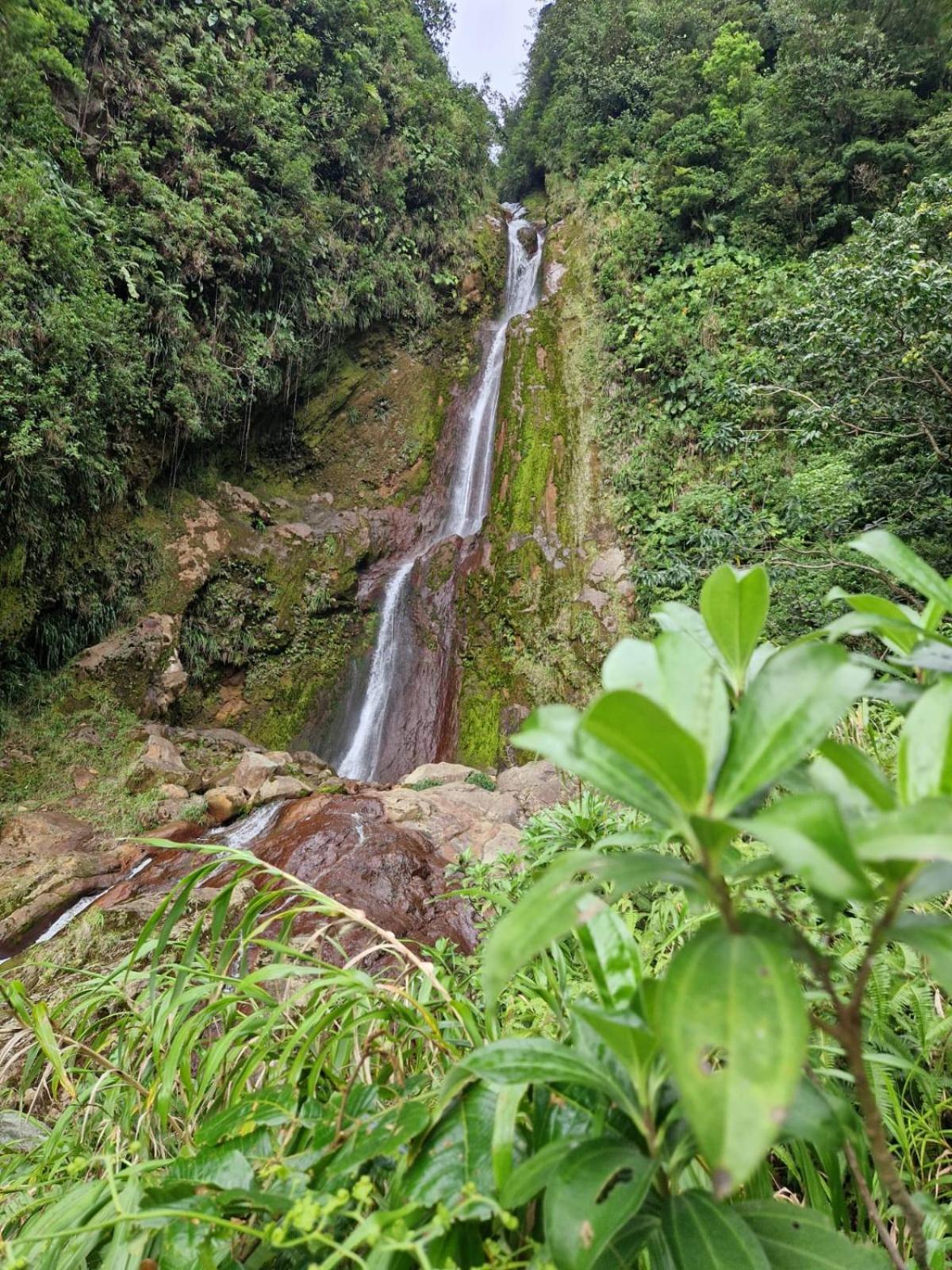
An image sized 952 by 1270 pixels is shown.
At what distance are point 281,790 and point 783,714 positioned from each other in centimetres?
638

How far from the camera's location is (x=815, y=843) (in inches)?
12.0

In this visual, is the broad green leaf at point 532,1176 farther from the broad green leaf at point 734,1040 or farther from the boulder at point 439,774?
the boulder at point 439,774

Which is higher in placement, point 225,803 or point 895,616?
point 895,616

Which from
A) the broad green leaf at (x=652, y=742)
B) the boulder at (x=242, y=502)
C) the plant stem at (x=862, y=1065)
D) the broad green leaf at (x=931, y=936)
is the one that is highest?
the boulder at (x=242, y=502)

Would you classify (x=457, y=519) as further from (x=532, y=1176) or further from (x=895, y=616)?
(x=532, y=1176)

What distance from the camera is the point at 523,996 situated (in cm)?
137

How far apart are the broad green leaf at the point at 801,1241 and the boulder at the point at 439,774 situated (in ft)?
20.2

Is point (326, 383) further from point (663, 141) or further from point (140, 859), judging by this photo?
point (140, 859)

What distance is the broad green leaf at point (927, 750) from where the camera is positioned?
37 cm

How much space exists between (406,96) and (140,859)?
14.6m

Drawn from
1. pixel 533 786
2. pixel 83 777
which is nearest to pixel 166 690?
pixel 83 777

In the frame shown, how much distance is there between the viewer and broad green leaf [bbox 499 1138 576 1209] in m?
0.44

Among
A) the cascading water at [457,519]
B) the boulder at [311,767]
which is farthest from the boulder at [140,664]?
the cascading water at [457,519]

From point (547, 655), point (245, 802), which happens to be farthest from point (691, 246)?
point (245, 802)
